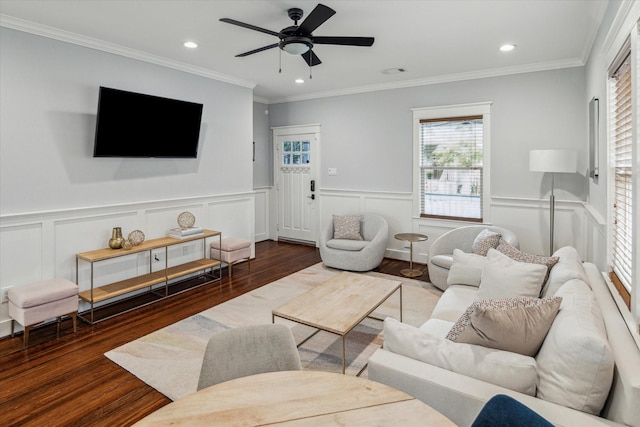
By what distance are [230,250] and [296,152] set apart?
8.75ft

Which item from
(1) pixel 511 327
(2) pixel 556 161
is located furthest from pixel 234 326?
(2) pixel 556 161

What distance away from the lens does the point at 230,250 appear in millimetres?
→ 4906

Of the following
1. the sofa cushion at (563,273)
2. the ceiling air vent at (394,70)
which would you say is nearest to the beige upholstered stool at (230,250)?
the ceiling air vent at (394,70)

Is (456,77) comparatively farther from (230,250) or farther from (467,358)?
(467,358)

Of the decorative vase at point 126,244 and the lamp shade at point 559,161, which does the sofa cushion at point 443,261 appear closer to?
the lamp shade at point 559,161

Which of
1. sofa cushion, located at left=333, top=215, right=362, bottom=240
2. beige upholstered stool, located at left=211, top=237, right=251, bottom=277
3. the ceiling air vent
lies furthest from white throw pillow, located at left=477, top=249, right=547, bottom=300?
beige upholstered stool, located at left=211, top=237, right=251, bottom=277

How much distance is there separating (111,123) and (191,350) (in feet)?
7.99

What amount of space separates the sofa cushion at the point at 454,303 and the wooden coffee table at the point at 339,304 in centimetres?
44

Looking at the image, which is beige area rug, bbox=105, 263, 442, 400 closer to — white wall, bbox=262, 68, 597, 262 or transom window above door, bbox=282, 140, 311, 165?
white wall, bbox=262, 68, 597, 262

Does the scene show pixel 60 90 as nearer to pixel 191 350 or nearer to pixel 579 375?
pixel 191 350

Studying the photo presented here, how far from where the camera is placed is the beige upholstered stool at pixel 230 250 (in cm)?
493

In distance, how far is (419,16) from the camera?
124 inches

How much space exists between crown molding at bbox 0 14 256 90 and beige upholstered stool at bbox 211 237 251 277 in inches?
87.4

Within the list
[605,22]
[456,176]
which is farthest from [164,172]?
[605,22]
